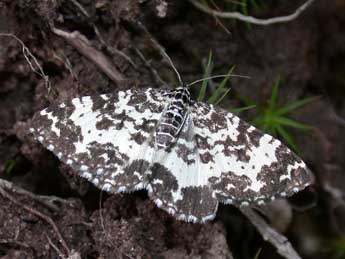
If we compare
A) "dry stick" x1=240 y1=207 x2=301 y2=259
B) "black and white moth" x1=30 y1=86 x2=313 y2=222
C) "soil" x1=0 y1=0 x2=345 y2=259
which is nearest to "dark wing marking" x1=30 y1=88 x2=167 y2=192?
"black and white moth" x1=30 y1=86 x2=313 y2=222

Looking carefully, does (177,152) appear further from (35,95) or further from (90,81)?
(35,95)

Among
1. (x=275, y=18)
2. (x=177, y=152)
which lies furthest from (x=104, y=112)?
(x=275, y=18)

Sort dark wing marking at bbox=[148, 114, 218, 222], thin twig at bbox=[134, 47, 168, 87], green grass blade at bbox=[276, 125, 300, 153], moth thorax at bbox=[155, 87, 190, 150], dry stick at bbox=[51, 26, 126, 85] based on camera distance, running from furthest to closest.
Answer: green grass blade at bbox=[276, 125, 300, 153] < thin twig at bbox=[134, 47, 168, 87] < dry stick at bbox=[51, 26, 126, 85] < moth thorax at bbox=[155, 87, 190, 150] < dark wing marking at bbox=[148, 114, 218, 222]

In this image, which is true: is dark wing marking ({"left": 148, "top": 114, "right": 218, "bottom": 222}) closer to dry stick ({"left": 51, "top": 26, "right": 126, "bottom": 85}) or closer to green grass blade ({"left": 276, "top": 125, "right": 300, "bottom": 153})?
dry stick ({"left": 51, "top": 26, "right": 126, "bottom": 85})

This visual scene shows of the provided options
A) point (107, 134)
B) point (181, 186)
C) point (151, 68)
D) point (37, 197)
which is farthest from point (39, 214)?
point (151, 68)

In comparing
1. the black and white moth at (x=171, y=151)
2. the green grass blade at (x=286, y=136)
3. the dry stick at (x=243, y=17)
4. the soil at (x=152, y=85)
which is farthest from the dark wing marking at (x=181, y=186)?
the dry stick at (x=243, y=17)

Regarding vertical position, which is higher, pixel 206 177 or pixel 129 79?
pixel 129 79
